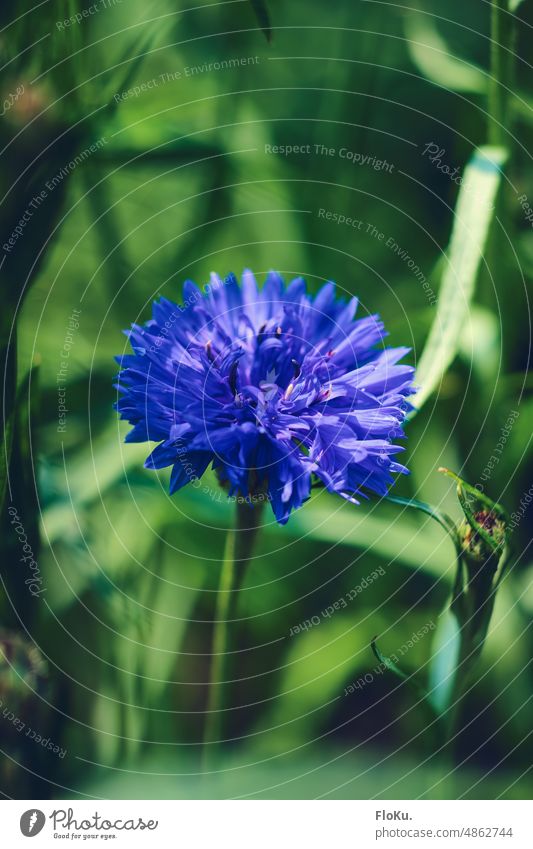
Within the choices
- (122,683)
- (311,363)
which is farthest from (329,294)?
(122,683)

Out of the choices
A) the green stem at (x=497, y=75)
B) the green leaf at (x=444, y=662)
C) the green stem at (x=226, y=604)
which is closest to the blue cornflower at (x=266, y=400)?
the green stem at (x=226, y=604)

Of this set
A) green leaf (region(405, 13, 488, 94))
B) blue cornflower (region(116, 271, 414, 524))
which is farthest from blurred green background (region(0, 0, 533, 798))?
blue cornflower (region(116, 271, 414, 524))

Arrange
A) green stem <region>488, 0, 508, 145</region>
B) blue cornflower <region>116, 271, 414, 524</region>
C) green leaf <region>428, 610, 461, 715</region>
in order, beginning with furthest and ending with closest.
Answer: green stem <region>488, 0, 508, 145</region>
green leaf <region>428, 610, 461, 715</region>
blue cornflower <region>116, 271, 414, 524</region>

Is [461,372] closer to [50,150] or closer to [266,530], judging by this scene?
[266,530]

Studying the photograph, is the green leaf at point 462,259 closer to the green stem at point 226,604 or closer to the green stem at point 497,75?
the green stem at point 497,75

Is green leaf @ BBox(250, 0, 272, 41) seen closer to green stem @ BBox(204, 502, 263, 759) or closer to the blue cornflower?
the blue cornflower
